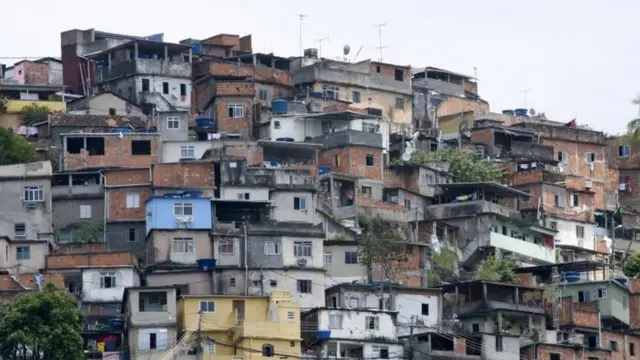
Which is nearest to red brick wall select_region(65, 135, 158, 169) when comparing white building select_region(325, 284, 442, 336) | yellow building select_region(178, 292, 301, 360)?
white building select_region(325, 284, 442, 336)

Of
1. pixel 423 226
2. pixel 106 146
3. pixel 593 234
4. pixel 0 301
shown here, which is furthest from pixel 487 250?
pixel 0 301

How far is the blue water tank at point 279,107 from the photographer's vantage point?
8500 cm

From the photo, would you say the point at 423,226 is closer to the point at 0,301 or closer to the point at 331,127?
the point at 331,127

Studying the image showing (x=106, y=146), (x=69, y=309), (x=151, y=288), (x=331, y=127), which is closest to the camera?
(x=69, y=309)

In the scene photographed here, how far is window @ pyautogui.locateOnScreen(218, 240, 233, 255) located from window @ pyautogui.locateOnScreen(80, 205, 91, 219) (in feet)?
20.6

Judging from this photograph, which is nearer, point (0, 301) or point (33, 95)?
point (0, 301)

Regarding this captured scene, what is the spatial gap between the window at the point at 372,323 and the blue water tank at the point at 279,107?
18.7m

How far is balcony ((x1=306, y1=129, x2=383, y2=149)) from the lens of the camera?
268 ft

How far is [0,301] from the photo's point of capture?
6594cm

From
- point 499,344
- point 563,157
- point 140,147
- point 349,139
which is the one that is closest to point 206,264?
point 140,147

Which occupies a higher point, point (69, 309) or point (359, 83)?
point (359, 83)

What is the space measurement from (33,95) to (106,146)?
1173 cm

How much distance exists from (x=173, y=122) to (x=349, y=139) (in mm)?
7322

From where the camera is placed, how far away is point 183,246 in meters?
71.2
